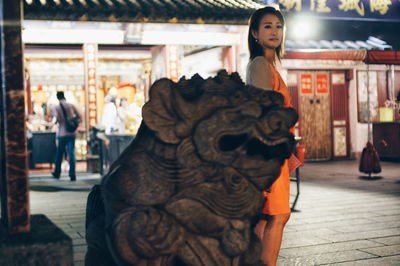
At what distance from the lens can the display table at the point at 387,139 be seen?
14.9 meters

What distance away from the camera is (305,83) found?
15.0 m

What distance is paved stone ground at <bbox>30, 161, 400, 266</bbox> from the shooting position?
15.3ft

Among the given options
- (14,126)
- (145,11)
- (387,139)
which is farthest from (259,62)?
(387,139)

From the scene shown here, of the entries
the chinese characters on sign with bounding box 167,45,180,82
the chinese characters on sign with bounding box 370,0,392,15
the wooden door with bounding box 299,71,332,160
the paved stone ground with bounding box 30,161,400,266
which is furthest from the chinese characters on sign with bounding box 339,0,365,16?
the paved stone ground with bounding box 30,161,400,266

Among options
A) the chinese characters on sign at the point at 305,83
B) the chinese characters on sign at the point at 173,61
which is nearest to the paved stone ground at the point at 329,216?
the chinese characters on sign at the point at 305,83

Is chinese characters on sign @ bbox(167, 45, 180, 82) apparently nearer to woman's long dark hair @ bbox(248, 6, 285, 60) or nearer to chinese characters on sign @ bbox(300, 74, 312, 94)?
chinese characters on sign @ bbox(300, 74, 312, 94)

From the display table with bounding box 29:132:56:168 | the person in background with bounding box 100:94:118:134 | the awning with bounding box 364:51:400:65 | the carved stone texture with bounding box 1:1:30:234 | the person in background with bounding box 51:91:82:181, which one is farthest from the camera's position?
the display table with bounding box 29:132:56:168

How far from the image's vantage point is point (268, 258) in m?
3.03

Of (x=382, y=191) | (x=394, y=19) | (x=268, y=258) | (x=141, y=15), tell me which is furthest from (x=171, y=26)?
(x=268, y=258)

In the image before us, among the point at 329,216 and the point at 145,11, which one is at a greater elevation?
the point at 145,11

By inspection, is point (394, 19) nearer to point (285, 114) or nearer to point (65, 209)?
point (65, 209)

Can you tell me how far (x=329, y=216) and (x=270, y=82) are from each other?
408 centimetres

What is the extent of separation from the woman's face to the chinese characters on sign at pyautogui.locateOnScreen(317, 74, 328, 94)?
1271cm

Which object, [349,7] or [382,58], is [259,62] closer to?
[382,58]
